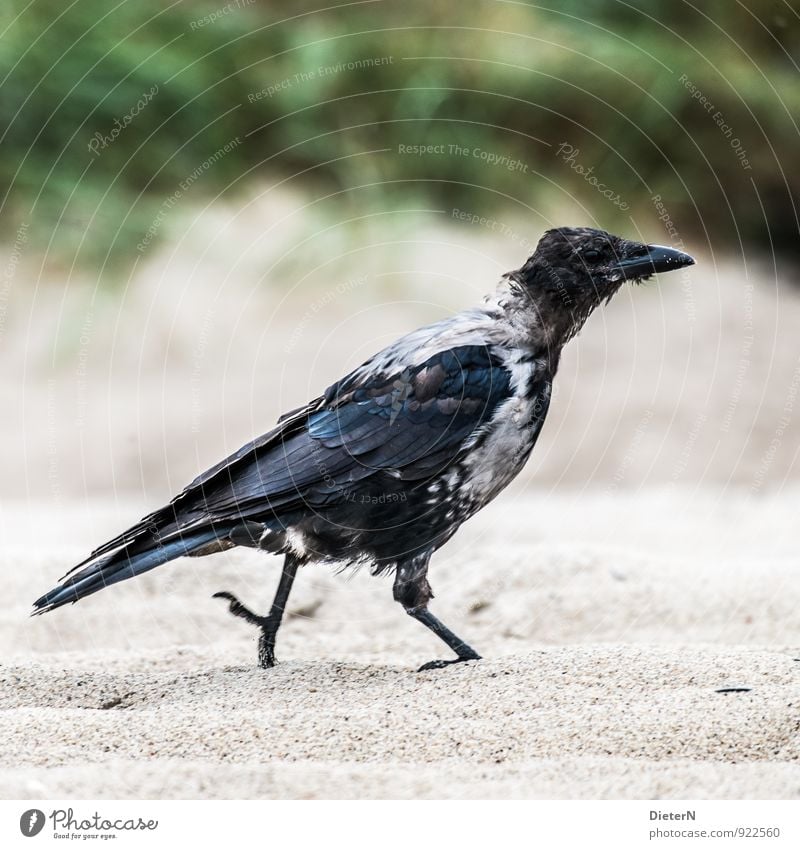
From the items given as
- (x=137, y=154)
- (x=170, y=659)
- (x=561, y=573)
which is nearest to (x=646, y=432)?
(x=561, y=573)

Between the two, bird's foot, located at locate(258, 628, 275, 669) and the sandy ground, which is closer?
the sandy ground

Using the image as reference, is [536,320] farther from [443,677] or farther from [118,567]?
[118,567]

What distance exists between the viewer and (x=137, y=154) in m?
8.26

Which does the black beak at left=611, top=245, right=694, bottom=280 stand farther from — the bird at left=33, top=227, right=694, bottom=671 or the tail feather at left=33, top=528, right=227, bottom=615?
the tail feather at left=33, top=528, right=227, bottom=615

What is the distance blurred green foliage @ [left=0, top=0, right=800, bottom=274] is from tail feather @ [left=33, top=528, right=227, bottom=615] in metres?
4.20

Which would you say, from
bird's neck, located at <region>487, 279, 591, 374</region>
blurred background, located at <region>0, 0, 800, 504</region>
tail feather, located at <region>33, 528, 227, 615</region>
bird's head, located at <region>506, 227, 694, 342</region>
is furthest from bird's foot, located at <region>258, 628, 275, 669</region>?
blurred background, located at <region>0, 0, 800, 504</region>

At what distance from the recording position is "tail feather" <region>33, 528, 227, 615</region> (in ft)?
11.6

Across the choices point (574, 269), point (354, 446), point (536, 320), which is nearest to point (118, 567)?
point (354, 446)

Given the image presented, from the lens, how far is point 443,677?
3.58 metres

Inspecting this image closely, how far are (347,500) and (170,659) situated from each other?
1114mm

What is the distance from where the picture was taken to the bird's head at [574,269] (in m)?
3.85

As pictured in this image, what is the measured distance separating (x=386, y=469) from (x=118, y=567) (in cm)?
84

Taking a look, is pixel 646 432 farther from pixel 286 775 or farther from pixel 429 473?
pixel 286 775

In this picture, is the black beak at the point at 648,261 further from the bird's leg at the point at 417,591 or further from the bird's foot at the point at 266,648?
the bird's foot at the point at 266,648
